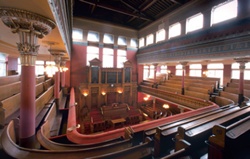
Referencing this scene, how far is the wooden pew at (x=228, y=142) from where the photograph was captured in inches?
45.6

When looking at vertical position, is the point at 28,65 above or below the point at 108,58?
below

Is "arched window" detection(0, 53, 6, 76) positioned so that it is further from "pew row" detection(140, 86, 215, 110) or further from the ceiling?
"pew row" detection(140, 86, 215, 110)

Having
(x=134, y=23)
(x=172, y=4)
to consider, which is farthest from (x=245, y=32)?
(x=134, y=23)

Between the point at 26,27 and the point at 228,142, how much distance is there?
9.94ft

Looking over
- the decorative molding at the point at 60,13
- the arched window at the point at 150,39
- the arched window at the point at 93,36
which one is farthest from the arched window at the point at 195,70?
the decorative molding at the point at 60,13

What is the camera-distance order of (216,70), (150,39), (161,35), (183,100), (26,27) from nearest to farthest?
(26,27) → (183,100) → (161,35) → (216,70) → (150,39)

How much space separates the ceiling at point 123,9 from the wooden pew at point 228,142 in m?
8.61

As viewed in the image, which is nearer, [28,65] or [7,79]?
[28,65]

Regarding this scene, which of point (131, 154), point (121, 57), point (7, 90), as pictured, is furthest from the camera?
point (121, 57)

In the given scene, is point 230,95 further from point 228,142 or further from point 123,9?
point 123,9

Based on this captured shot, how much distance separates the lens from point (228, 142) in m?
1.18

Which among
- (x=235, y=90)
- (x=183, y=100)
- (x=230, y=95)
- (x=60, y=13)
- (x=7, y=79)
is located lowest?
Answer: (x=183, y=100)

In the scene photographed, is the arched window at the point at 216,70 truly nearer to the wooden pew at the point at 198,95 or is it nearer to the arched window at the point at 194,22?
the wooden pew at the point at 198,95

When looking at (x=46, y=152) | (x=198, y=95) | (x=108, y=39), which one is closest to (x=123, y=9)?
(x=108, y=39)
